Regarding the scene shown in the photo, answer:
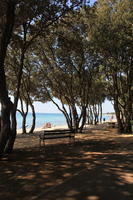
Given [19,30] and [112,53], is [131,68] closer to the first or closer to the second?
[112,53]

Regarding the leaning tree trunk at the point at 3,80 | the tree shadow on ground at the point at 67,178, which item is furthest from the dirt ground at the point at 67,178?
the leaning tree trunk at the point at 3,80

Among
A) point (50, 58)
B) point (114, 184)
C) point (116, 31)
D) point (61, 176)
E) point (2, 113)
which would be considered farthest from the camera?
point (50, 58)

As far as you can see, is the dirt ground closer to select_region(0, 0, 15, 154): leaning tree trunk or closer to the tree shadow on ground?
the tree shadow on ground

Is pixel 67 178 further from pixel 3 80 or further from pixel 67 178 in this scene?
pixel 3 80

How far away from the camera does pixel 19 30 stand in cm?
1305

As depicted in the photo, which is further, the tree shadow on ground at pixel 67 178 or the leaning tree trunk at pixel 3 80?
the leaning tree trunk at pixel 3 80

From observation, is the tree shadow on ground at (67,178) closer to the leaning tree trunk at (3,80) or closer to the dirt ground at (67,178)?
the dirt ground at (67,178)

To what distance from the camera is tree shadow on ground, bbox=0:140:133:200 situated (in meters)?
4.87

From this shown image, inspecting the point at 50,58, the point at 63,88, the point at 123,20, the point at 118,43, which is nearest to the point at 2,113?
the point at 118,43

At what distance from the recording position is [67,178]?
19.7 ft

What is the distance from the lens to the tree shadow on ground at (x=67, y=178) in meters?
4.87

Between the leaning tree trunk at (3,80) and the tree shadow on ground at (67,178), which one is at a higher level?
the leaning tree trunk at (3,80)

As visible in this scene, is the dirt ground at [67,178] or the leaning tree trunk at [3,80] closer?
the dirt ground at [67,178]

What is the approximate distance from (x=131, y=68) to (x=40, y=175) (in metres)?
14.8
